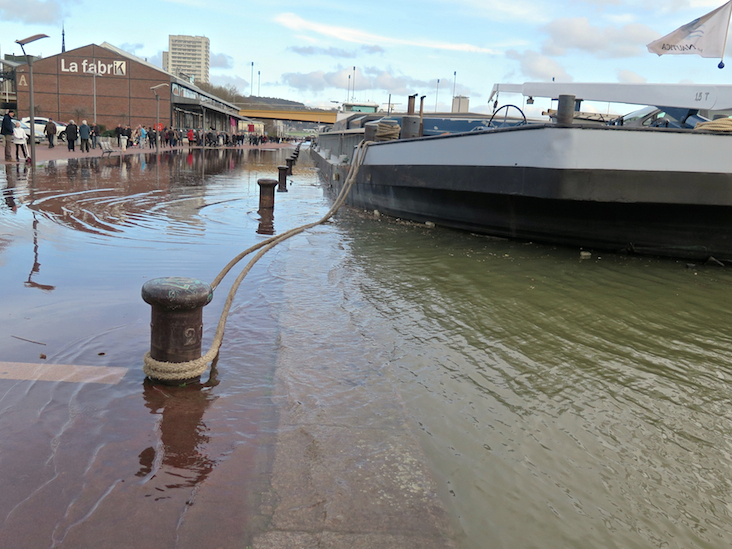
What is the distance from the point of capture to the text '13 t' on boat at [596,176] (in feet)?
Result: 23.5

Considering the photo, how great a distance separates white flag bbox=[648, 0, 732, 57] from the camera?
848 cm

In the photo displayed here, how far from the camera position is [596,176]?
7.26 m

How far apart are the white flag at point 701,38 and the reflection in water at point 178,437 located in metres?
8.18

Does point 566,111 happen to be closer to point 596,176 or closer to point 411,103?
point 596,176

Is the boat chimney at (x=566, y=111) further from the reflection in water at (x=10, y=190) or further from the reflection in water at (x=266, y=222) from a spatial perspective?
the reflection in water at (x=10, y=190)

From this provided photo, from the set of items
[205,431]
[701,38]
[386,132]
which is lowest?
[205,431]

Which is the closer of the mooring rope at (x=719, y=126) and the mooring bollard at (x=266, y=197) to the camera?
the mooring rope at (x=719, y=126)

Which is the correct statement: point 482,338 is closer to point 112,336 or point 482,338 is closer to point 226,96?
point 112,336

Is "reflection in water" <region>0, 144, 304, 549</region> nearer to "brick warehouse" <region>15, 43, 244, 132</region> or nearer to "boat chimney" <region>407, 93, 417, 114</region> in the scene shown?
"boat chimney" <region>407, 93, 417, 114</region>

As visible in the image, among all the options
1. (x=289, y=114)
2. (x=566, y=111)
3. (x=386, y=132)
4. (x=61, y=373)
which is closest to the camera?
(x=61, y=373)

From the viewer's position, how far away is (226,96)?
425 ft

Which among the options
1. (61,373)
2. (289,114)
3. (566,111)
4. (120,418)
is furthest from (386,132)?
(289,114)

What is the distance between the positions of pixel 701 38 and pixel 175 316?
8.49 metres

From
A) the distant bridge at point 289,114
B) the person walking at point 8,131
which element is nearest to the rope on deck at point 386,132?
the person walking at point 8,131
